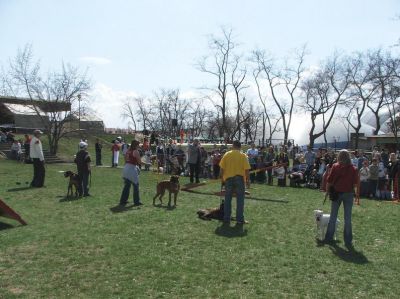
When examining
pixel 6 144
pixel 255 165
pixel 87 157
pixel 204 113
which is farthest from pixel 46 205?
pixel 204 113

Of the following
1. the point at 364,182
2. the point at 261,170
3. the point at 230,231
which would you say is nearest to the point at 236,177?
the point at 230,231

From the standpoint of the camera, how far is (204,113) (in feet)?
243

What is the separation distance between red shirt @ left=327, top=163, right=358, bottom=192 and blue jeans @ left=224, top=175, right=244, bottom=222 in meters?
2.12

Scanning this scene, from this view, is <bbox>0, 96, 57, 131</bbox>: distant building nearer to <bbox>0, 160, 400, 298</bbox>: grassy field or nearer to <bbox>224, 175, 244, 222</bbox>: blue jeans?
<bbox>0, 160, 400, 298</bbox>: grassy field

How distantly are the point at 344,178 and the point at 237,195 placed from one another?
2.41 metres

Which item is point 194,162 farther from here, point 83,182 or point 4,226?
point 4,226

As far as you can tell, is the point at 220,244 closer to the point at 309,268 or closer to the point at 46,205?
the point at 309,268

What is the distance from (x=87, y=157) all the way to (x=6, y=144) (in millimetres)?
25759

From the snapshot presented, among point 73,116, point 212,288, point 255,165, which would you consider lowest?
point 212,288

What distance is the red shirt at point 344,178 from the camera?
8.04m

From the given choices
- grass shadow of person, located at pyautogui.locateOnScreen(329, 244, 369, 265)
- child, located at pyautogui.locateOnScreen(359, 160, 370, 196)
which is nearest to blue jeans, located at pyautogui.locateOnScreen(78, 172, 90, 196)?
grass shadow of person, located at pyautogui.locateOnScreen(329, 244, 369, 265)

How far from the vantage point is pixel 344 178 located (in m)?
8.05

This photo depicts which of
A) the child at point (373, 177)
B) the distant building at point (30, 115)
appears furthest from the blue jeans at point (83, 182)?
the distant building at point (30, 115)

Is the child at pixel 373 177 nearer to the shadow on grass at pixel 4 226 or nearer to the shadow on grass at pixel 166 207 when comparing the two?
the shadow on grass at pixel 166 207
